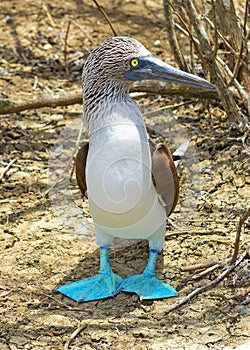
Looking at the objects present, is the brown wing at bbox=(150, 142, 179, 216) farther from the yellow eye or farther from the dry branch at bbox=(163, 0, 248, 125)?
the dry branch at bbox=(163, 0, 248, 125)

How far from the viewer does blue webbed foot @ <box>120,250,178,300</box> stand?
4219mm

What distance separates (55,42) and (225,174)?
9.05 ft

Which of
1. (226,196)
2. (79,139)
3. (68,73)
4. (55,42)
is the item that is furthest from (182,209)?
(55,42)

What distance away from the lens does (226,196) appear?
5.20 m

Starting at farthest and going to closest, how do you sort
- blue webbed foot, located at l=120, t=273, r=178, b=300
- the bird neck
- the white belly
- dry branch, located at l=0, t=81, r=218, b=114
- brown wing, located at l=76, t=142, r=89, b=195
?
dry branch, located at l=0, t=81, r=218, b=114 → brown wing, located at l=76, t=142, r=89, b=195 → blue webbed foot, located at l=120, t=273, r=178, b=300 → the bird neck → the white belly

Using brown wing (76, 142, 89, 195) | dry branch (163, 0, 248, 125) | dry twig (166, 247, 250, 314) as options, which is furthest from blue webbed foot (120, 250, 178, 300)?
dry branch (163, 0, 248, 125)

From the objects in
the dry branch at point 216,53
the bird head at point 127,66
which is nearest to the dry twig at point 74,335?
the bird head at point 127,66

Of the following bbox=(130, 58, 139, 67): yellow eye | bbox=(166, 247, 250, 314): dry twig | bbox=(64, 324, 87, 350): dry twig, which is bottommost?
bbox=(64, 324, 87, 350): dry twig

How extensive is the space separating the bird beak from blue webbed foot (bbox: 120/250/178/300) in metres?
1.00

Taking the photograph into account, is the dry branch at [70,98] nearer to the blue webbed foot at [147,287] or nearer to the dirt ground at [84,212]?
the dirt ground at [84,212]

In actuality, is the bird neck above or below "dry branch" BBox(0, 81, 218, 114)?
above

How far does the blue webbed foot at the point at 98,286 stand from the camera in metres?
4.25

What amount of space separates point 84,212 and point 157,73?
1406mm

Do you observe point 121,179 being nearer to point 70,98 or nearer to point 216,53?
point 216,53
